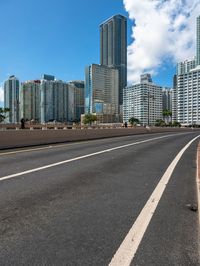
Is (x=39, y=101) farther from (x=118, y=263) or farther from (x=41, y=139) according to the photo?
(x=118, y=263)

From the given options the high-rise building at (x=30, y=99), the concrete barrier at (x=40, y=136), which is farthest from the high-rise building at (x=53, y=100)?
the concrete barrier at (x=40, y=136)

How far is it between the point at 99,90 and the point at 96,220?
18692 cm

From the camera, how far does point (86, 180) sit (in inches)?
318

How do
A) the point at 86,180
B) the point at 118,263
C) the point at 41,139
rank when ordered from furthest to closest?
the point at 41,139 < the point at 86,180 < the point at 118,263

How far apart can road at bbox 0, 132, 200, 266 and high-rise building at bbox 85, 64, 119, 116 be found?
17177cm

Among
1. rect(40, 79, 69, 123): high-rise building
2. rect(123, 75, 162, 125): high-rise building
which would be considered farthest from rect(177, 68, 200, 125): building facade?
rect(40, 79, 69, 123): high-rise building

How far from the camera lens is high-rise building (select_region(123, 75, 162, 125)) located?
11944 centimetres

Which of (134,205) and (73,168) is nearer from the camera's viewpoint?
(134,205)

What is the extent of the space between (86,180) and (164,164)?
14.7 feet

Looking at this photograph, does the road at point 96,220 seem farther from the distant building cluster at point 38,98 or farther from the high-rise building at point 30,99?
the high-rise building at point 30,99

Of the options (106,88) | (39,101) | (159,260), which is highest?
(106,88)

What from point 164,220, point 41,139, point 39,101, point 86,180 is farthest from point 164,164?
point 39,101

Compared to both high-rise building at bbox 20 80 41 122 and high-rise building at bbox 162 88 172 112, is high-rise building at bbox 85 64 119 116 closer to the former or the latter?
→ high-rise building at bbox 162 88 172 112

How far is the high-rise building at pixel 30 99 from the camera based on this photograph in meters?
129
